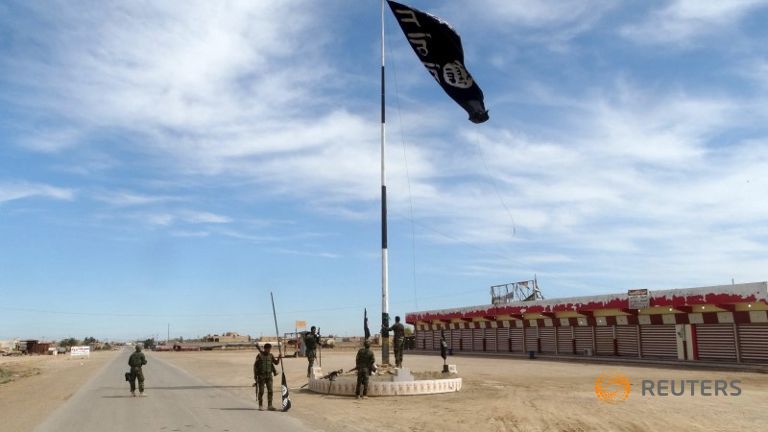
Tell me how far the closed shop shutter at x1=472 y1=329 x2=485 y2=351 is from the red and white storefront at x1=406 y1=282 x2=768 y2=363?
0.09m

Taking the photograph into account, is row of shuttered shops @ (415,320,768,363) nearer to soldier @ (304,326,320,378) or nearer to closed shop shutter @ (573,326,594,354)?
closed shop shutter @ (573,326,594,354)

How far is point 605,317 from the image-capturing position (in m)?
39.0

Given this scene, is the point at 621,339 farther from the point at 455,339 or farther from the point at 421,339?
the point at 421,339

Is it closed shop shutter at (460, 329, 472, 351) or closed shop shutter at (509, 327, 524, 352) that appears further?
closed shop shutter at (460, 329, 472, 351)

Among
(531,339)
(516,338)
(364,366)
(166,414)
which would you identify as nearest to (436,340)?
(516,338)

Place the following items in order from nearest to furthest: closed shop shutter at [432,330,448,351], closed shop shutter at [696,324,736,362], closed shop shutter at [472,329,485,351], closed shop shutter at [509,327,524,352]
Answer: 1. closed shop shutter at [696,324,736,362]
2. closed shop shutter at [509,327,524,352]
3. closed shop shutter at [472,329,485,351]
4. closed shop shutter at [432,330,448,351]

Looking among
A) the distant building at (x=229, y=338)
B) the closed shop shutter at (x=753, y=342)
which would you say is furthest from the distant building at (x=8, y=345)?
the closed shop shutter at (x=753, y=342)

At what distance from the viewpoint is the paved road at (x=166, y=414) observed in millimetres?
12781

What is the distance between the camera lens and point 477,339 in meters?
54.8

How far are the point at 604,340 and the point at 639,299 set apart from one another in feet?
17.5

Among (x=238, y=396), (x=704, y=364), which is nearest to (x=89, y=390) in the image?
(x=238, y=396)

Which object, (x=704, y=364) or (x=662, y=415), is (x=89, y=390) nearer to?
(x=662, y=415)

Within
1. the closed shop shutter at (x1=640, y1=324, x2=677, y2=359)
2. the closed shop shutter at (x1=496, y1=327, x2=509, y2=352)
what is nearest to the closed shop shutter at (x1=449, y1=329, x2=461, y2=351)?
the closed shop shutter at (x1=496, y1=327, x2=509, y2=352)

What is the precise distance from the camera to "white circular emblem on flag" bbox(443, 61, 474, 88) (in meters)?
22.2
